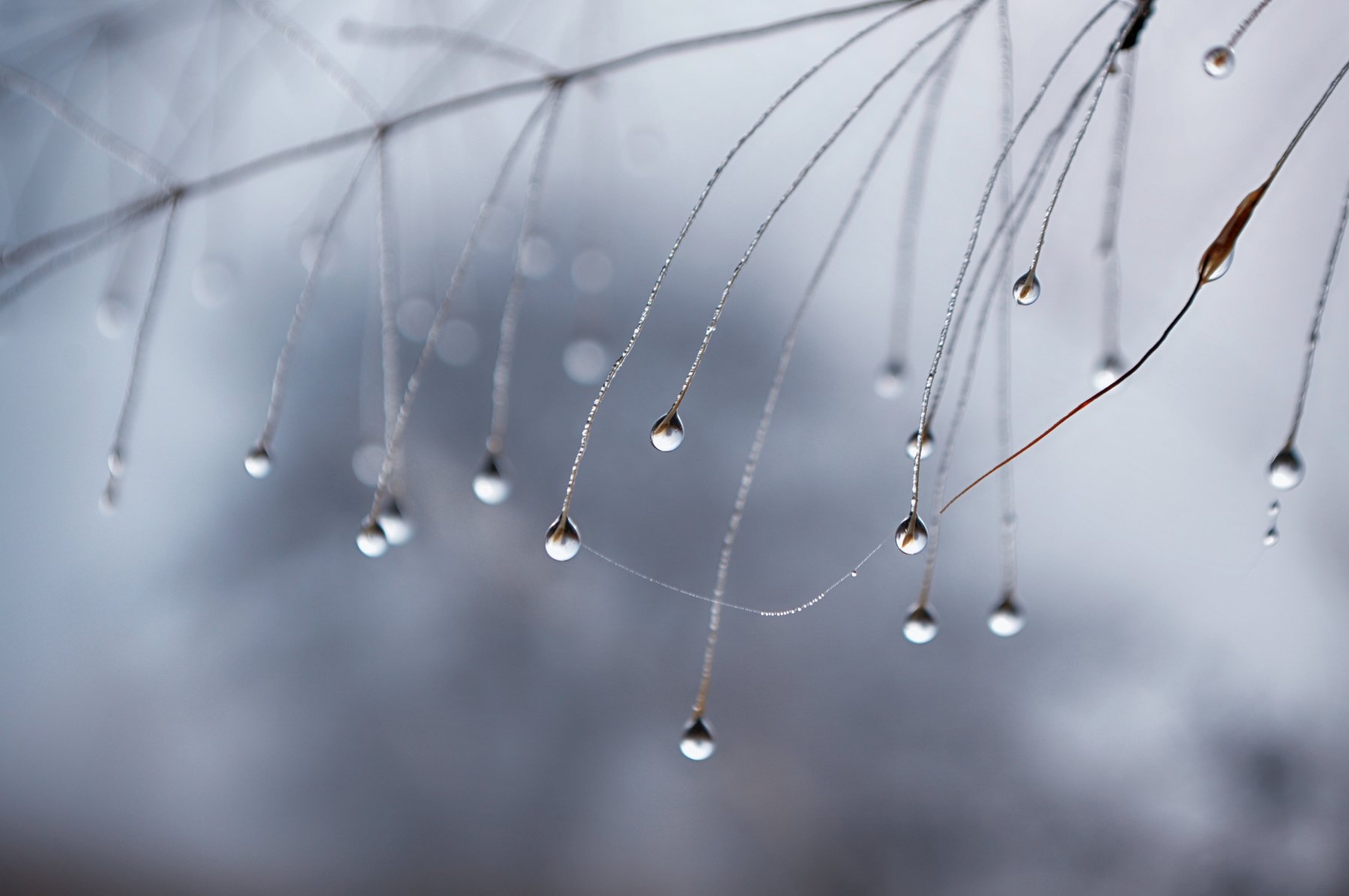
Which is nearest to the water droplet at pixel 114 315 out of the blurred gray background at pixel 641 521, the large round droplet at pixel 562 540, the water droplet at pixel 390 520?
the blurred gray background at pixel 641 521

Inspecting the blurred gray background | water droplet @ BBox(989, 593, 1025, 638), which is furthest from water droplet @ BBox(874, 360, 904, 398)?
water droplet @ BBox(989, 593, 1025, 638)

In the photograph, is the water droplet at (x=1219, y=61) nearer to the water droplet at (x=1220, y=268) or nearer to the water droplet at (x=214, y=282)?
the water droplet at (x=1220, y=268)

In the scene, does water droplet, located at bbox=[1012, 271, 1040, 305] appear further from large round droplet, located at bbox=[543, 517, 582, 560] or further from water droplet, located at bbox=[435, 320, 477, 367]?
water droplet, located at bbox=[435, 320, 477, 367]

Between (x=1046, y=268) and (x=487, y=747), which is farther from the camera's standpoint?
(x=487, y=747)

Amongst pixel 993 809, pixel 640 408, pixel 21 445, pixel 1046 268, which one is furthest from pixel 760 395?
pixel 21 445

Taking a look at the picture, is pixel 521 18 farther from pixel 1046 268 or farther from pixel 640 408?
pixel 1046 268
